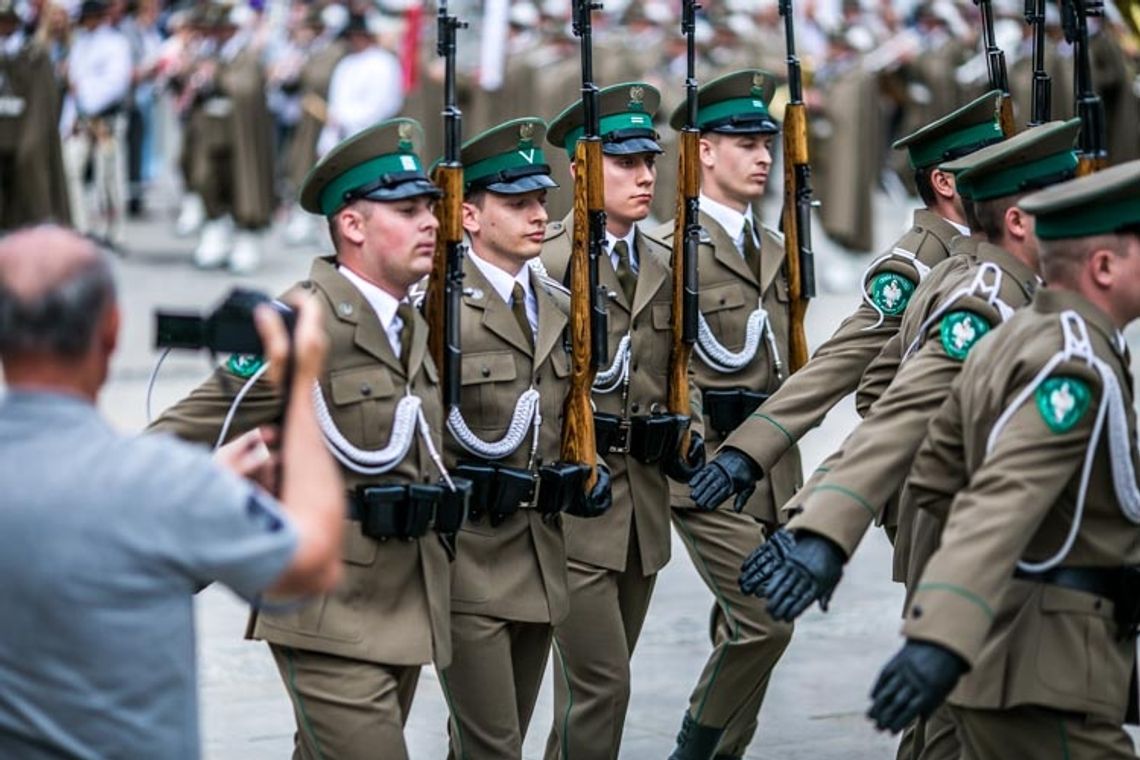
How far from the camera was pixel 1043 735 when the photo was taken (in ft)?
15.0

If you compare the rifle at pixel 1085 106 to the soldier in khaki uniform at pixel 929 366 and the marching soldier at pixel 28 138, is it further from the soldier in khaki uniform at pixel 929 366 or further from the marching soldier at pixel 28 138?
the marching soldier at pixel 28 138

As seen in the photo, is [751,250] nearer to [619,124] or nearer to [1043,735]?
[619,124]

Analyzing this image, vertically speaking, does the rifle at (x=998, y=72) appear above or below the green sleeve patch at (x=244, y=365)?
above

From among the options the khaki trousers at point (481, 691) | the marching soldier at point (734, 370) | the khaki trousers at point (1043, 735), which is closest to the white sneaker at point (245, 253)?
→ the marching soldier at point (734, 370)

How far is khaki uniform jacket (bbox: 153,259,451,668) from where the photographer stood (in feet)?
16.6

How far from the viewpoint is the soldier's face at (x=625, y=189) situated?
22.4ft

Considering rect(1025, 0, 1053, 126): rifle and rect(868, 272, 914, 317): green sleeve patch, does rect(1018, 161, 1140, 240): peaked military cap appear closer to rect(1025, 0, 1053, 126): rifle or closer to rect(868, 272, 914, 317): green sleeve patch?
rect(868, 272, 914, 317): green sleeve patch

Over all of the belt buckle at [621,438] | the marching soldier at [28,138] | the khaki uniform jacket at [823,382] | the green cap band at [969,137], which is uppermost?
the marching soldier at [28,138]

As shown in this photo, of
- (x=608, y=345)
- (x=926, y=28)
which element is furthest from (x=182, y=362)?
(x=926, y=28)

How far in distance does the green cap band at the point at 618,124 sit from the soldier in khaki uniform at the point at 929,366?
159 cm

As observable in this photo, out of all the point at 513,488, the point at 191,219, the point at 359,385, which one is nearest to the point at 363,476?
the point at 359,385

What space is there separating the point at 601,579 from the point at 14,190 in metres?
13.2

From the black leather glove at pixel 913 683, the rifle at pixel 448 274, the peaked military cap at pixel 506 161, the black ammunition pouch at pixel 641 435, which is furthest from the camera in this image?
the black ammunition pouch at pixel 641 435

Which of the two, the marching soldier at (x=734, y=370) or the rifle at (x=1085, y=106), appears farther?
the marching soldier at (x=734, y=370)
